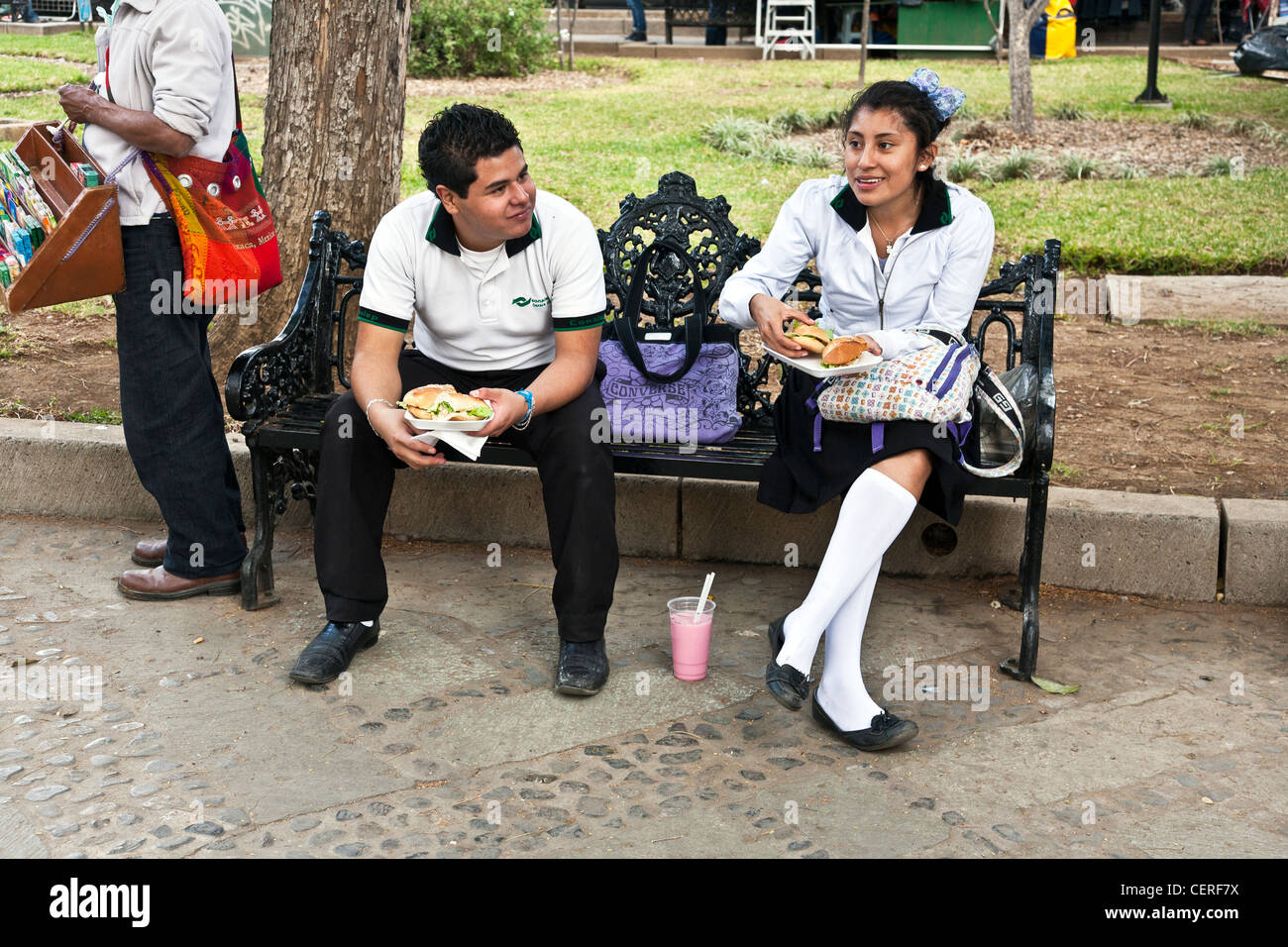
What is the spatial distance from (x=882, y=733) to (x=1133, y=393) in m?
2.68

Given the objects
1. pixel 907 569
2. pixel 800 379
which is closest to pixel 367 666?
pixel 800 379

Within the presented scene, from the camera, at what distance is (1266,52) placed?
39.1 feet

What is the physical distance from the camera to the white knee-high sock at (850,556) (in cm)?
340

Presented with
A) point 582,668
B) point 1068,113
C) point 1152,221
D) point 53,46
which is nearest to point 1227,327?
point 1152,221

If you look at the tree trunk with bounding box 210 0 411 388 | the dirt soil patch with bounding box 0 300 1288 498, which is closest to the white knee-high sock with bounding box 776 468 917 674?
the dirt soil patch with bounding box 0 300 1288 498

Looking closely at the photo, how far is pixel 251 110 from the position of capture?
1214 centimetres

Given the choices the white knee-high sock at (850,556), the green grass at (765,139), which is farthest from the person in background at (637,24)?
the white knee-high sock at (850,556)

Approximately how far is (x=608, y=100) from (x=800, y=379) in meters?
9.61

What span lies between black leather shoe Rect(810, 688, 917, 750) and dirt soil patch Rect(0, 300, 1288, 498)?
1.55 metres

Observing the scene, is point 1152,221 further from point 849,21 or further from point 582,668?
point 849,21

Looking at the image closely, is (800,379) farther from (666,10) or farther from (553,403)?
(666,10)

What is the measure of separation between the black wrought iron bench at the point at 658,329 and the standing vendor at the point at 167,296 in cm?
17

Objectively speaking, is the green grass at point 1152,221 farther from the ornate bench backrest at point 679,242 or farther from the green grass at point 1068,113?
the ornate bench backrest at point 679,242

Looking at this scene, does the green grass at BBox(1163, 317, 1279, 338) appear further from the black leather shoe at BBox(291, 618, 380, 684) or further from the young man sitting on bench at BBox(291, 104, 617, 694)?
the black leather shoe at BBox(291, 618, 380, 684)
